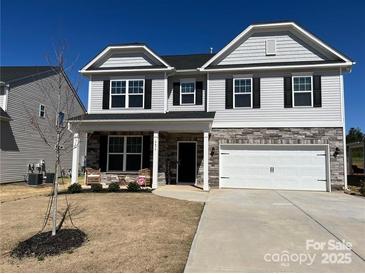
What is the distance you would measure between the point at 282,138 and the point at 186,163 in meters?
4.92

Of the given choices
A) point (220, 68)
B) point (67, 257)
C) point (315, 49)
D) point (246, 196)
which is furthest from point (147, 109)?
point (67, 257)

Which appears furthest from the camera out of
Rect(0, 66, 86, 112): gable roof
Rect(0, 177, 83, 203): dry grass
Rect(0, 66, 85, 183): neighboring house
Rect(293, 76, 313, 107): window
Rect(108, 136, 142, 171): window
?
Rect(0, 66, 86, 112): gable roof

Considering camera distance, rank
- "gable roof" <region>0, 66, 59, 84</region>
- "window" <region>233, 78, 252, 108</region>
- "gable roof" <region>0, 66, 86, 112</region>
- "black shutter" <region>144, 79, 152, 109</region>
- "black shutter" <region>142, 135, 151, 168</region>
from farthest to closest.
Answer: "gable roof" <region>0, 66, 59, 84</region>
"gable roof" <region>0, 66, 86, 112</region>
"black shutter" <region>144, 79, 152, 109</region>
"black shutter" <region>142, 135, 151, 168</region>
"window" <region>233, 78, 252, 108</region>

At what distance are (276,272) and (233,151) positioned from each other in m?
11.2

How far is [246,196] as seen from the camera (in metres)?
12.8

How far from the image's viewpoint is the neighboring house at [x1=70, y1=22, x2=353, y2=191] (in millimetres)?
15055

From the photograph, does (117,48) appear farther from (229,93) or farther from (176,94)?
(229,93)

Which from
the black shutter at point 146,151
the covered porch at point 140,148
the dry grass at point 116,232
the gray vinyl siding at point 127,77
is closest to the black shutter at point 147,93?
the gray vinyl siding at point 127,77

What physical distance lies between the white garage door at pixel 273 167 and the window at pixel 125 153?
421 cm

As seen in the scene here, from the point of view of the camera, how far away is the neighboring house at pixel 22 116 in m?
18.0

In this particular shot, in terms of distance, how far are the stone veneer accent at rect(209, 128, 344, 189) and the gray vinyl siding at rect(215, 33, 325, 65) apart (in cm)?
348

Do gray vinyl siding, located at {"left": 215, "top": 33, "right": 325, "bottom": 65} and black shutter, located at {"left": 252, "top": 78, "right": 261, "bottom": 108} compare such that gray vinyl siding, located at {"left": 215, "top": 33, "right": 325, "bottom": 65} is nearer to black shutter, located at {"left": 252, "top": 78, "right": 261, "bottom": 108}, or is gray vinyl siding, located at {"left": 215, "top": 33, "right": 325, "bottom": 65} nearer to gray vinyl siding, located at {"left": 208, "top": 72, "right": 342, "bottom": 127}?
gray vinyl siding, located at {"left": 208, "top": 72, "right": 342, "bottom": 127}

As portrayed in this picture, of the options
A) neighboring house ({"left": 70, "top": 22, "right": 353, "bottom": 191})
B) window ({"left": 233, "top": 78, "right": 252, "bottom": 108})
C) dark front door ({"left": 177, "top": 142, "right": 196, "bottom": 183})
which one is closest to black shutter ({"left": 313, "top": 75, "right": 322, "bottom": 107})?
neighboring house ({"left": 70, "top": 22, "right": 353, "bottom": 191})

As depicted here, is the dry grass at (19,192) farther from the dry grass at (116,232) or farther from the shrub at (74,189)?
the dry grass at (116,232)
